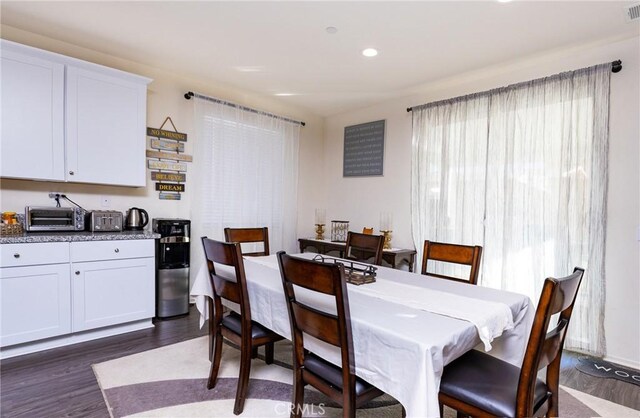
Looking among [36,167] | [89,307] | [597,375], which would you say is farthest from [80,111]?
[597,375]

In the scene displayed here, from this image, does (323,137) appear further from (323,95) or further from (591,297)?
(591,297)

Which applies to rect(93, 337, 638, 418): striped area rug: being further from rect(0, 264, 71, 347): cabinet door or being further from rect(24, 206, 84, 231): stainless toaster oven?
rect(24, 206, 84, 231): stainless toaster oven

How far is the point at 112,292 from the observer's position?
9.41 feet

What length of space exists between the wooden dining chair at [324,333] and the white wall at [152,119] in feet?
8.56

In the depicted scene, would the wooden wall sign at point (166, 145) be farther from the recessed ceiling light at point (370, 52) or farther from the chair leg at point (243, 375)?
the chair leg at point (243, 375)

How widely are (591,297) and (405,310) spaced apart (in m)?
2.25

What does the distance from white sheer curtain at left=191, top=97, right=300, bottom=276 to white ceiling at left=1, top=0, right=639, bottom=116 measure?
2.10ft

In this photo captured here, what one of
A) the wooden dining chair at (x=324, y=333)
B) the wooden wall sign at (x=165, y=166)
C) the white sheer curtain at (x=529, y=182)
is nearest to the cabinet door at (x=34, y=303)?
the wooden wall sign at (x=165, y=166)

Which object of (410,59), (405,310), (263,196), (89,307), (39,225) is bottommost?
(89,307)

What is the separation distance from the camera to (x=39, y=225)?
276 cm

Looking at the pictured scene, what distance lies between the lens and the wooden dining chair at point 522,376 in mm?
1101

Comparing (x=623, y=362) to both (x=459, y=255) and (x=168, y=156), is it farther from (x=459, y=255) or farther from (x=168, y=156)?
(x=168, y=156)

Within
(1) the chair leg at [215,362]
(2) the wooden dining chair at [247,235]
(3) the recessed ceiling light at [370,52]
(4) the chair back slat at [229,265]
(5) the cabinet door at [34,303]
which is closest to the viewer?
(4) the chair back slat at [229,265]

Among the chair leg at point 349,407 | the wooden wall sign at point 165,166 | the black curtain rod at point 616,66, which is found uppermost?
the black curtain rod at point 616,66
